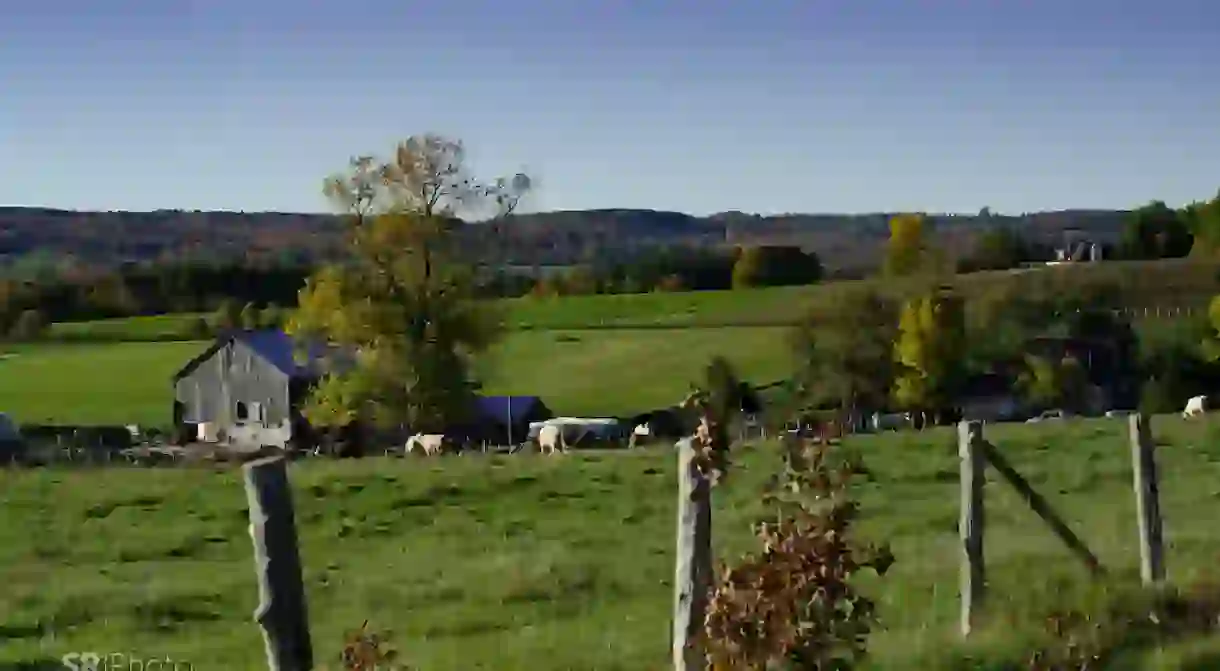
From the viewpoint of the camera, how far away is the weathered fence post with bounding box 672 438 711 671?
6.51m

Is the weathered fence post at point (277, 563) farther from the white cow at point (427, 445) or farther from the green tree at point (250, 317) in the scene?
the green tree at point (250, 317)

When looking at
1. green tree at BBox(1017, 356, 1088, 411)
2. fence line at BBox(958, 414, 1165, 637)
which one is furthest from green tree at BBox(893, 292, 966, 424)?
fence line at BBox(958, 414, 1165, 637)

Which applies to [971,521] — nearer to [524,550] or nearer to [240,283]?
[524,550]

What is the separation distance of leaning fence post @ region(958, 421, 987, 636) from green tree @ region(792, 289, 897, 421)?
60485 mm

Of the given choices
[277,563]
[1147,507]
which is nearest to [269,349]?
[1147,507]

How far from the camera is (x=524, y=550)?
17.0 meters

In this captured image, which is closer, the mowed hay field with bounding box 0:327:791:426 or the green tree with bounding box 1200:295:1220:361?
the green tree with bounding box 1200:295:1220:361

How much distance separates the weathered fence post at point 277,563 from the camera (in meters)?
5.63

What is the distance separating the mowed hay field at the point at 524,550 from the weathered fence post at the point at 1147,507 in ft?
0.82

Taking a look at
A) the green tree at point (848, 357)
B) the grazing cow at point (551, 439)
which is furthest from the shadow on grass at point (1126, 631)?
the green tree at point (848, 357)

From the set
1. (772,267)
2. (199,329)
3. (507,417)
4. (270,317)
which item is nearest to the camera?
(507,417)

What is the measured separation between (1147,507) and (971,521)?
1895 millimetres

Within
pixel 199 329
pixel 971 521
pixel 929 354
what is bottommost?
pixel 929 354

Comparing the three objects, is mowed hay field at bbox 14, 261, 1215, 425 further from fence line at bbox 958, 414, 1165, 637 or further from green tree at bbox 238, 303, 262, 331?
fence line at bbox 958, 414, 1165, 637
